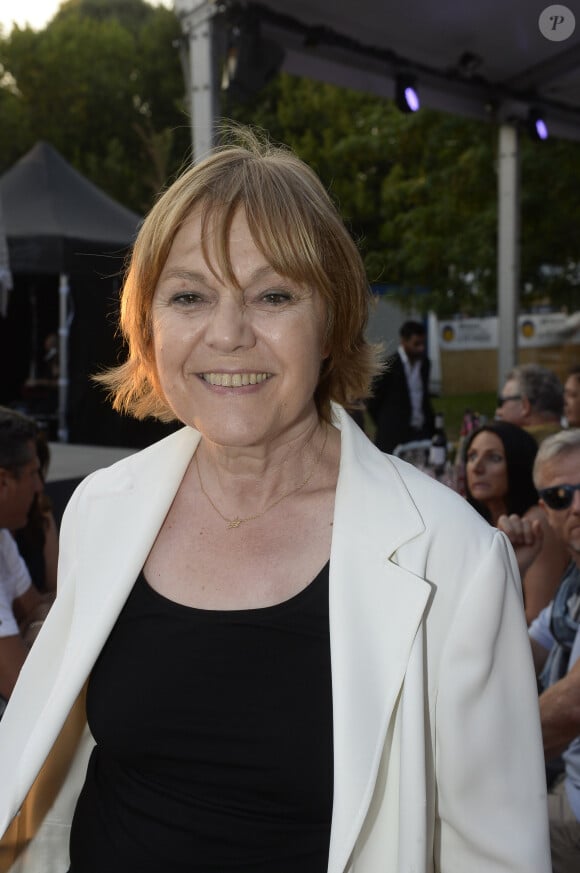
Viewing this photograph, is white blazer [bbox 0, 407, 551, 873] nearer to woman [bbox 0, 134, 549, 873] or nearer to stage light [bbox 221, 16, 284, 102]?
woman [bbox 0, 134, 549, 873]

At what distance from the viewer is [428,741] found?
1382mm

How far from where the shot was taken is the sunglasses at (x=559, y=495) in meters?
2.95

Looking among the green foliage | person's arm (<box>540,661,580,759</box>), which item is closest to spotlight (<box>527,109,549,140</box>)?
person's arm (<box>540,661,580,759</box>)

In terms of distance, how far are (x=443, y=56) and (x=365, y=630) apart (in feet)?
22.2

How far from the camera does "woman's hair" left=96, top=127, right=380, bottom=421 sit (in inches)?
60.1

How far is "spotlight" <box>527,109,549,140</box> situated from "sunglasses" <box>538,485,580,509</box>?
6.00 m

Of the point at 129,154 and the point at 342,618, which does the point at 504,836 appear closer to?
the point at 342,618

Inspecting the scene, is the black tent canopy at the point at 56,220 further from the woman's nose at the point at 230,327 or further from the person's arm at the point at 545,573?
the woman's nose at the point at 230,327

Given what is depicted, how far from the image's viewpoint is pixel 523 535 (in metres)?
3.32

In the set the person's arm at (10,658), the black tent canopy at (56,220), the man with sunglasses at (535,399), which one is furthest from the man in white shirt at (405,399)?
the person's arm at (10,658)

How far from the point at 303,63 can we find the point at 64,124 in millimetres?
23568

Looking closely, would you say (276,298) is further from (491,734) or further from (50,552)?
(50,552)

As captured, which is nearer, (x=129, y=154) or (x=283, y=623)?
(x=283, y=623)

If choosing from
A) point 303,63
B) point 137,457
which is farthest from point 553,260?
point 137,457
